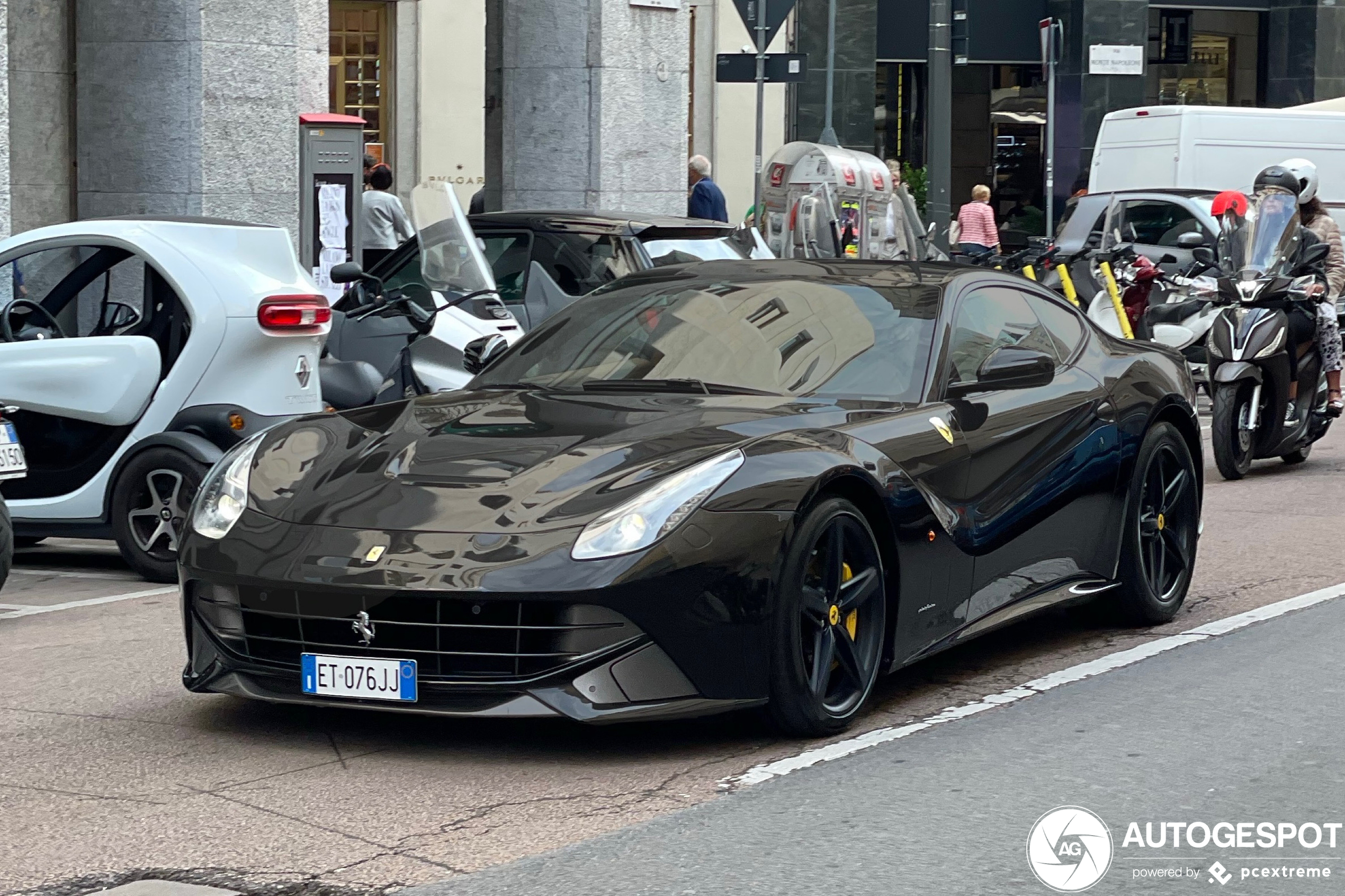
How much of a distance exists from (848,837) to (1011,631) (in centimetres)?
298

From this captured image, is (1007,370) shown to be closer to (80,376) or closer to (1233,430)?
(80,376)

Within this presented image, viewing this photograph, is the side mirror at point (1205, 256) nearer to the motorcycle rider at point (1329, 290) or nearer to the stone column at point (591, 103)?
the motorcycle rider at point (1329, 290)

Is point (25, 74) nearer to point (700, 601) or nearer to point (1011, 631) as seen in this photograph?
point (1011, 631)

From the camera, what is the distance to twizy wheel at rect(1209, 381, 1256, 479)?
506 inches

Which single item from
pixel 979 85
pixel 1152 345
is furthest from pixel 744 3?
pixel 979 85

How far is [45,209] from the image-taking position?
19906mm

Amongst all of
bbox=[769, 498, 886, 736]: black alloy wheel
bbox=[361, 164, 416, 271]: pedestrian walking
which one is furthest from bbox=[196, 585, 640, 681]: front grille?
bbox=[361, 164, 416, 271]: pedestrian walking

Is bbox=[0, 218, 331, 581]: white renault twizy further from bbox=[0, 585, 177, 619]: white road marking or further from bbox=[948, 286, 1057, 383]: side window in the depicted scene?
bbox=[948, 286, 1057, 383]: side window

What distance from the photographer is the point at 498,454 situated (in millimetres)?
5941

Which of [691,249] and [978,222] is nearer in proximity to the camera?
[691,249]

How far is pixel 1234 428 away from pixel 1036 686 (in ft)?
21.9

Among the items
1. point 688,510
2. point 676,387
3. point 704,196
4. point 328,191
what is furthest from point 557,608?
point 704,196

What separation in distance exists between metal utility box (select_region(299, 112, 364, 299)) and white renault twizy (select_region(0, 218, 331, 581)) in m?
6.23

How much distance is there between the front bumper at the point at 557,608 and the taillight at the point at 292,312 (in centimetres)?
400
